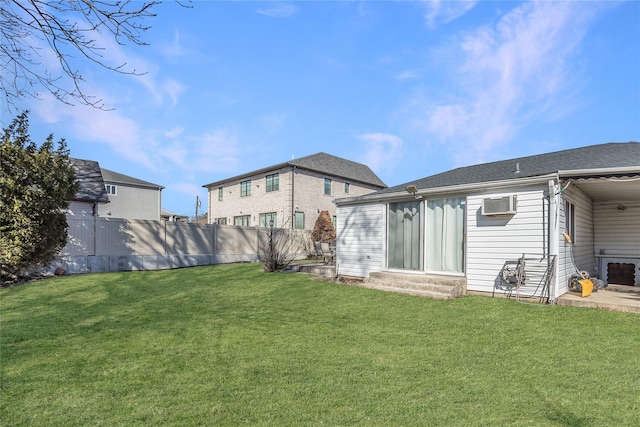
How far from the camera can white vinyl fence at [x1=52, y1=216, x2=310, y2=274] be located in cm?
1213

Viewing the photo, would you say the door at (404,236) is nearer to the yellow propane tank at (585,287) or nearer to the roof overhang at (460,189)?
the roof overhang at (460,189)

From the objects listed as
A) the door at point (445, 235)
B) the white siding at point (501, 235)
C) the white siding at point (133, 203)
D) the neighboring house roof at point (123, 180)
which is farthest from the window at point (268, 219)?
the white siding at point (501, 235)

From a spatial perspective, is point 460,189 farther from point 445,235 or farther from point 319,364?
point 319,364

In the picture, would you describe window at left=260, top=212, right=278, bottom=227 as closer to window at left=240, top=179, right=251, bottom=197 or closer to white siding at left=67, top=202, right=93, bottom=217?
window at left=240, top=179, right=251, bottom=197

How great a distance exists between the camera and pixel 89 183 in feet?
51.9

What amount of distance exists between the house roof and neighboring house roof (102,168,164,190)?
4790 millimetres

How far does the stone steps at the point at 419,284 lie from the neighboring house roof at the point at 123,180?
23.6 m

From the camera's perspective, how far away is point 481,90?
11.8m

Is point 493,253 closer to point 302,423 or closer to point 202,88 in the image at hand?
point 302,423

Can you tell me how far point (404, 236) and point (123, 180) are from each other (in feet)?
80.9

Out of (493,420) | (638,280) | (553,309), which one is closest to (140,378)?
(493,420)

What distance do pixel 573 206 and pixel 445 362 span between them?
21.4 feet

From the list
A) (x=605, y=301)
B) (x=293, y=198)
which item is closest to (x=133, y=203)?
(x=293, y=198)

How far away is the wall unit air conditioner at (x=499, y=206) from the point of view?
7105 millimetres
